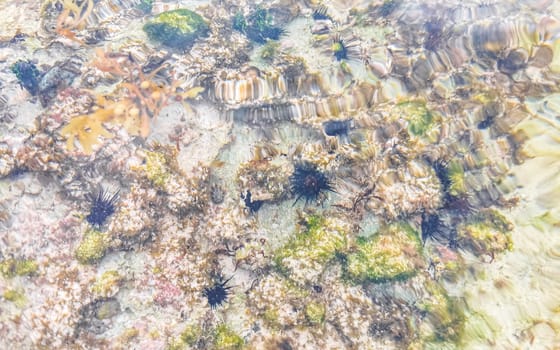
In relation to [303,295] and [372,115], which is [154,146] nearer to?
[303,295]

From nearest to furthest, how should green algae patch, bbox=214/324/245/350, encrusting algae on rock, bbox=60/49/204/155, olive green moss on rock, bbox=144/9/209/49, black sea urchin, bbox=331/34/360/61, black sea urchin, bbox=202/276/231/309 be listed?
1. green algae patch, bbox=214/324/245/350
2. black sea urchin, bbox=202/276/231/309
3. encrusting algae on rock, bbox=60/49/204/155
4. black sea urchin, bbox=331/34/360/61
5. olive green moss on rock, bbox=144/9/209/49

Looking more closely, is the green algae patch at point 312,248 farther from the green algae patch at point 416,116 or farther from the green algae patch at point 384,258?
the green algae patch at point 416,116

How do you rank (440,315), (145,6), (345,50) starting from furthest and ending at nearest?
(145,6), (345,50), (440,315)

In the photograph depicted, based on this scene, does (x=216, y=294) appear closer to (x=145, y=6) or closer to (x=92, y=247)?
(x=92, y=247)

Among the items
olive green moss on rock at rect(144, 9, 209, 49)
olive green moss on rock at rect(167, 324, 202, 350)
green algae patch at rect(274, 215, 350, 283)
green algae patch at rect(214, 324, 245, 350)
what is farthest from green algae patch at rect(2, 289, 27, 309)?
olive green moss on rock at rect(144, 9, 209, 49)

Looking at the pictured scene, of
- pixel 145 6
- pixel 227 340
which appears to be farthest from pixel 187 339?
pixel 145 6

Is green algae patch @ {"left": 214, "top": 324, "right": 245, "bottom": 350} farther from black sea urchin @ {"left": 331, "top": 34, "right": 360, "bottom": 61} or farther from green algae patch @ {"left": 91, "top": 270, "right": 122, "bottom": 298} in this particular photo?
black sea urchin @ {"left": 331, "top": 34, "right": 360, "bottom": 61}
